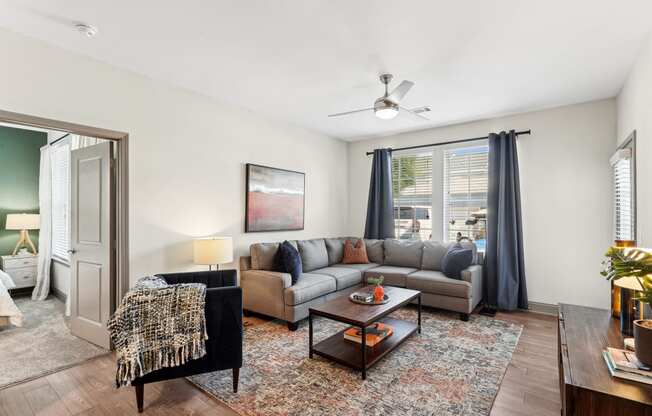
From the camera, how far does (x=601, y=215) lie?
151 inches

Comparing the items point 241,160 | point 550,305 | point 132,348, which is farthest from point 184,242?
point 550,305

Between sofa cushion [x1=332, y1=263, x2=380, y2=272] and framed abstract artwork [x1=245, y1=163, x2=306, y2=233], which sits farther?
sofa cushion [x1=332, y1=263, x2=380, y2=272]

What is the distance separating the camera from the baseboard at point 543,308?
4126 millimetres

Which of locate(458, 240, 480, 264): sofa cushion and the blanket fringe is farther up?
locate(458, 240, 480, 264): sofa cushion

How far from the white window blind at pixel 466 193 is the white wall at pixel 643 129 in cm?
186

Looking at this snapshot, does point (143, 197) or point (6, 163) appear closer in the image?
point (143, 197)

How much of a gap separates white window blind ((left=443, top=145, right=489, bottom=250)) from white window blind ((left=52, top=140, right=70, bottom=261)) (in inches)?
221

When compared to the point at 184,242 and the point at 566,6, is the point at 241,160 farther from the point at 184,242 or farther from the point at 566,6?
the point at 566,6

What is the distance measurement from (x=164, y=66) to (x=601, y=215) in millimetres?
5115

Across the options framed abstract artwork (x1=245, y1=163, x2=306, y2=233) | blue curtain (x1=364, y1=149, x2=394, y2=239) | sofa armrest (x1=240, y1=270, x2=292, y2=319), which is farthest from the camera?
blue curtain (x1=364, y1=149, x2=394, y2=239)

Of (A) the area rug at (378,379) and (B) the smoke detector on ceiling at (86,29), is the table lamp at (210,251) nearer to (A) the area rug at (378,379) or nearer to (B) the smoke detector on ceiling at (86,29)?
(A) the area rug at (378,379)

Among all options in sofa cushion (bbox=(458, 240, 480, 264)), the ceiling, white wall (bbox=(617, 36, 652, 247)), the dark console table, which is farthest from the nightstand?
white wall (bbox=(617, 36, 652, 247))

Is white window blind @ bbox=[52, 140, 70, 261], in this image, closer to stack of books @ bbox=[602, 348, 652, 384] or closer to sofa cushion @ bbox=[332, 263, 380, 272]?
sofa cushion @ bbox=[332, 263, 380, 272]

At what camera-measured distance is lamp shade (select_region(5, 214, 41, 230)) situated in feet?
15.7
